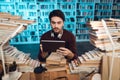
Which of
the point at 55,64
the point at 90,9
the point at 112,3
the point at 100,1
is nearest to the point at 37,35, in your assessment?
the point at 90,9

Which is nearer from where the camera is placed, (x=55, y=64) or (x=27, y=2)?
(x=55, y=64)

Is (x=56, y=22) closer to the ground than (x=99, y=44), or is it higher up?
higher up

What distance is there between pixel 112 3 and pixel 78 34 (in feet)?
5.47

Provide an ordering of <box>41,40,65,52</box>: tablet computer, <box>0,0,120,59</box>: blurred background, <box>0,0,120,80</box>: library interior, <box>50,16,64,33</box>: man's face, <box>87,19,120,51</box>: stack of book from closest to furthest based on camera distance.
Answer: <box>0,0,120,80</box>: library interior → <box>87,19,120,51</box>: stack of book → <box>41,40,65,52</box>: tablet computer → <box>50,16,64,33</box>: man's face → <box>0,0,120,59</box>: blurred background

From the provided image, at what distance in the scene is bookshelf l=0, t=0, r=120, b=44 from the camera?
4953 millimetres

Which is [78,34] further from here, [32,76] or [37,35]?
[32,76]

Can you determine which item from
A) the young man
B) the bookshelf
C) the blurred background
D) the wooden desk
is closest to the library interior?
the wooden desk

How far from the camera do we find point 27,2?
4.94 metres

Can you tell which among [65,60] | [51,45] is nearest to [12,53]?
[51,45]

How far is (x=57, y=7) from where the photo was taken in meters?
5.12

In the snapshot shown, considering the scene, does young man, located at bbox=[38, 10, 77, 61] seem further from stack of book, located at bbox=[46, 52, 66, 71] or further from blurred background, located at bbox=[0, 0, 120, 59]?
blurred background, located at bbox=[0, 0, 120, 59]

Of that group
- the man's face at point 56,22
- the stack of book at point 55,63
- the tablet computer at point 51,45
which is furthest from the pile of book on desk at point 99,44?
the man's face at point 56,22

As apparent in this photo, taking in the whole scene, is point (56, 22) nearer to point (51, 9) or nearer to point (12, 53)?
point (12, 53)

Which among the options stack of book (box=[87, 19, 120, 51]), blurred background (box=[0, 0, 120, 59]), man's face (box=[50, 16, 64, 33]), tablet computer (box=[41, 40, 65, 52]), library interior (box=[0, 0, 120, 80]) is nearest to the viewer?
library interior (box=[0, 0, 120, 80])
